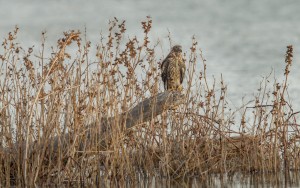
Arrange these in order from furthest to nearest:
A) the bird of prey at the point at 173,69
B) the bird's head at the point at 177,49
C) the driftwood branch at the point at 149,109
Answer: the bird's head at the point at 177,49 → the bird of prey at the point at 173,69 → the driftwood branch at the point at 149,109

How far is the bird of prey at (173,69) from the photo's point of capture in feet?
24.3

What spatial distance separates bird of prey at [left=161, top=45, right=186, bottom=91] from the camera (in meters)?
7.41

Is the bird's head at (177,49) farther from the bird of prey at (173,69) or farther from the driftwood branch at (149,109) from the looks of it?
the driftwood branch at (149,109)

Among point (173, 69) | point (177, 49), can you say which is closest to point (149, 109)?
point (173, 69)

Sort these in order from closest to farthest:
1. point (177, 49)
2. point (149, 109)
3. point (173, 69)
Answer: point (149, 109) < point (173, 69) < point (177, 49)

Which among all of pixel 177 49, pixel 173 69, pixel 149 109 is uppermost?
pixel 177 49

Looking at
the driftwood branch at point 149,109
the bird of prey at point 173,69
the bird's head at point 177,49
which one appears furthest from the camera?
the bird's head at point 177,49

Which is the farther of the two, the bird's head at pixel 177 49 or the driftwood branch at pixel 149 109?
the bird's head at pixel 177 49

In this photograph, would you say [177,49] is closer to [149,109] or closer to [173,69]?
[173,69]

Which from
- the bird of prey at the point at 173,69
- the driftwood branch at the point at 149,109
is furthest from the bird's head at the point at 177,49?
the driftwood branch at the point at 149,109

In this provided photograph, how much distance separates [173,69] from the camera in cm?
741

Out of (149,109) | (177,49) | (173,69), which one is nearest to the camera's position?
(149,109)

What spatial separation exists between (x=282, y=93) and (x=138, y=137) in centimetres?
205

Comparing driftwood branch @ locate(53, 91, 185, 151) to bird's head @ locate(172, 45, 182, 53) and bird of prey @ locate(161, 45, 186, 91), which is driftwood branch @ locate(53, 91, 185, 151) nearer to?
bird of prey @ locate(161, 45, 186, 91)
